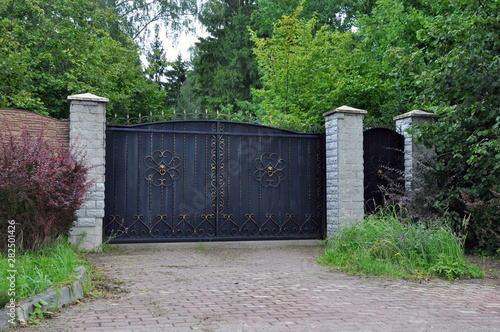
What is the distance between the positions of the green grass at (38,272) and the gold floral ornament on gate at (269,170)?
3935 millimetres

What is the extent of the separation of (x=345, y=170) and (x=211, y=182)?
255cm

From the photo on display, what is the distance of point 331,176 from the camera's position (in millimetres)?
8867

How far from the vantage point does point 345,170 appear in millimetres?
8664

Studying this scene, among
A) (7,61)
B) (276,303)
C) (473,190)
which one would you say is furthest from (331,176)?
(7,61)

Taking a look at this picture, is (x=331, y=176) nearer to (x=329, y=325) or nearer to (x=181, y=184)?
(x=181, y=184)

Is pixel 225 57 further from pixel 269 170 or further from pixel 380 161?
pixel 269 170

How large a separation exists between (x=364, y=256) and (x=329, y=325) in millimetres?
2771

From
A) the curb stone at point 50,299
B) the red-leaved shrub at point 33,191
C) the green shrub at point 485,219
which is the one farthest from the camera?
the green shrub at point 485,219

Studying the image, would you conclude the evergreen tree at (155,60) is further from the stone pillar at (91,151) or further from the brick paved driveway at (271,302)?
the brick paved driveway at (271,302)

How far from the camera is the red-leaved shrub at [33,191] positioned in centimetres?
580

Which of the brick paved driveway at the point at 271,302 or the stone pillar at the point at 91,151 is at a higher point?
the stone pillar at the point at 91,151

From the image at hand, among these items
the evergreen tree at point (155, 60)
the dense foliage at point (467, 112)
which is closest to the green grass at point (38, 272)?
the dense foliage at point (467, 112)

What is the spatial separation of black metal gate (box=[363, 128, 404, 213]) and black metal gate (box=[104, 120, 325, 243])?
0.98 meters

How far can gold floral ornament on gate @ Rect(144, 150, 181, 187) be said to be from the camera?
8367 mm
